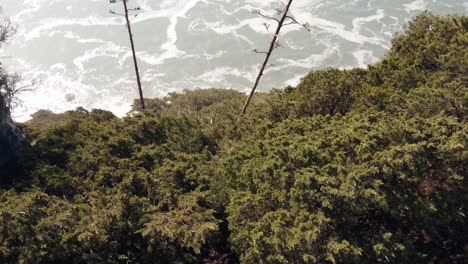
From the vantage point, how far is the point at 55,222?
398 inches

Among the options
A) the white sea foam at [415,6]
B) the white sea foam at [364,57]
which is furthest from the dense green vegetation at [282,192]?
Answer: the white sea foam at [415,6]

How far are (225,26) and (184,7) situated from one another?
9.28 metres

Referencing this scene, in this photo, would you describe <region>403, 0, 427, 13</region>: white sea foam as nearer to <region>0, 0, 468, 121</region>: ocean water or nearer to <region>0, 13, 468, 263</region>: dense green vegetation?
<region>0, 0, 468, 121</region>: ocean water

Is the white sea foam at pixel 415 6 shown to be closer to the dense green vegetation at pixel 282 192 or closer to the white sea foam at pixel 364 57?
the white sea foam at pixel 364 57

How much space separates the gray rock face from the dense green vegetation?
0.42 m

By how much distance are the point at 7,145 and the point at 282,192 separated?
1142 centimetres

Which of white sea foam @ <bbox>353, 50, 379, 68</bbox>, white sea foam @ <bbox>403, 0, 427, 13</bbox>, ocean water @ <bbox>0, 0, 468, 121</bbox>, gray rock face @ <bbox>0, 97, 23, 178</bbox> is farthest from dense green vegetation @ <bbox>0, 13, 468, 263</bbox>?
white sea foam @ <bbox>403, 0, 427, 13</bbox>

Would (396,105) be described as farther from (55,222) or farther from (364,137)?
(55,222)

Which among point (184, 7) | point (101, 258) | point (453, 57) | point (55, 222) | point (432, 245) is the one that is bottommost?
point (432, 245)

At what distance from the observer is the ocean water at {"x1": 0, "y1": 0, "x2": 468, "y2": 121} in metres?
43.8

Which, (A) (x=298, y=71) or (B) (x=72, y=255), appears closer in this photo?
(B) (x=72, y=255)

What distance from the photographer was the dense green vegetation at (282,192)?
9.26 metres

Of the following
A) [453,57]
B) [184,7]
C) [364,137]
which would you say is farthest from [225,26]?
[364,137]

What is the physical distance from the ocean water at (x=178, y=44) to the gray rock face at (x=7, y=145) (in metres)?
24.9
